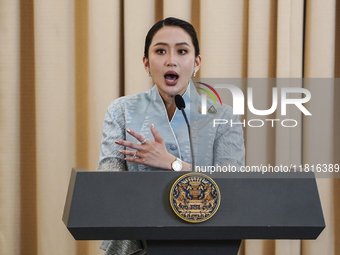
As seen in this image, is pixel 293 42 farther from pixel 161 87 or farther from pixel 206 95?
pixel 206 95

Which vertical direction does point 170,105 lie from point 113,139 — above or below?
above

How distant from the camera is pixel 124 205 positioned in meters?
0.67

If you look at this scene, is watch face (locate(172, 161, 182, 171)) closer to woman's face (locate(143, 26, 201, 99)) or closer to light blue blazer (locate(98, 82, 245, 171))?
light blue blazer (locate(98, 82, 245, 171))

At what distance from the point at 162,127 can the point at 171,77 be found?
0.48 ft

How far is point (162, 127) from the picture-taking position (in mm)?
1073

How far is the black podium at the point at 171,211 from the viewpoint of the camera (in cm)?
66

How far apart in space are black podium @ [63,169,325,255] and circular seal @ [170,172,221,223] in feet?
0.03

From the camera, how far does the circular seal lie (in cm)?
67

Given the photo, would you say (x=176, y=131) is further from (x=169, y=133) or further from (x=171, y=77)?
(x=171, y=77)

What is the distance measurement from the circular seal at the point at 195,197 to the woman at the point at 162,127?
4.3 inches

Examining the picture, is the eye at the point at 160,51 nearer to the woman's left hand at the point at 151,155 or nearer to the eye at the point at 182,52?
the eye at the point at 182,52

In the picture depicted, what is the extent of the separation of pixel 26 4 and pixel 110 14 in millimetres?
438

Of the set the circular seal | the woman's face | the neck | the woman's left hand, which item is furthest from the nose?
the circular seal

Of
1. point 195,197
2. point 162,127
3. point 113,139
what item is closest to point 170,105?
point 162,127
